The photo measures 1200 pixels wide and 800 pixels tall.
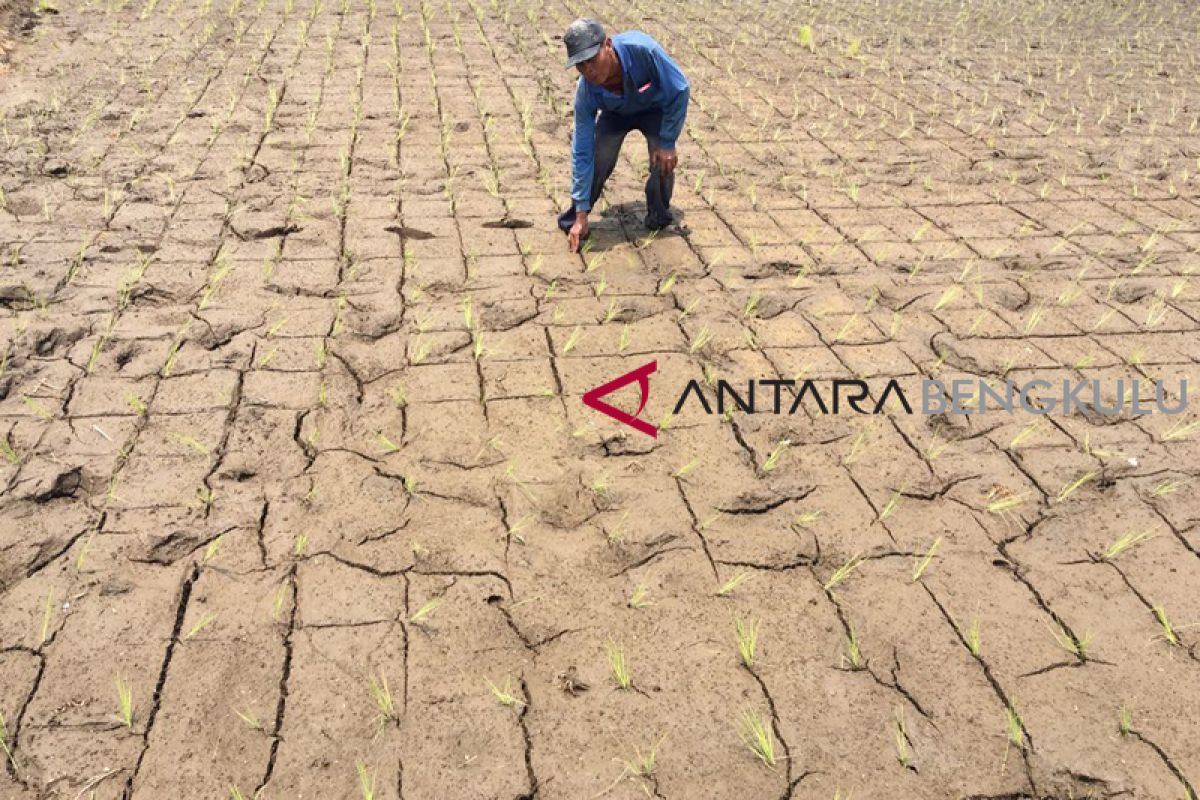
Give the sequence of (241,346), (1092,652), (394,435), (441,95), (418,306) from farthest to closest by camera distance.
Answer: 1. (441,95)
2. (418,306)
3. (241,346)
4. (394,435)
5. (1092,652)

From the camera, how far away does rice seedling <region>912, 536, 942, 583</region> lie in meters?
2.50

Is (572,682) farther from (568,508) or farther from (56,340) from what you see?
(56,340)

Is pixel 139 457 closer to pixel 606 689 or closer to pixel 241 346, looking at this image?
pixel 241 346

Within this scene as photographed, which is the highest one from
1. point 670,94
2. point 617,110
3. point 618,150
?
point 670,94

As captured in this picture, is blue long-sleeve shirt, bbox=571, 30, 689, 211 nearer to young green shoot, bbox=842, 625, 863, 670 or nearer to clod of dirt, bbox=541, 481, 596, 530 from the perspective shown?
clod of dirt, bbox=541, 481, 596, 530

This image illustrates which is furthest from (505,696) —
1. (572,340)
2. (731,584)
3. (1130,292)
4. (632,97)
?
(1130,292)

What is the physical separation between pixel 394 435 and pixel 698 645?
4.24 feet

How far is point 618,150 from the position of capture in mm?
4473

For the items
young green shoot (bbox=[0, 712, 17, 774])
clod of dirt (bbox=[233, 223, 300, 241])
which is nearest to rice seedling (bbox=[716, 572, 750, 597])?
young green shoot (bbox=[0, 712, 17, 774])

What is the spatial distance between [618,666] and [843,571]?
2.32 feet

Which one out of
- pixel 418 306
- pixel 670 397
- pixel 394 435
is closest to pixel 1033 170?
pixel 670 397

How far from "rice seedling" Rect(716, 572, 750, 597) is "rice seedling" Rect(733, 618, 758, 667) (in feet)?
0.32

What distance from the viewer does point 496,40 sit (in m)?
8.28

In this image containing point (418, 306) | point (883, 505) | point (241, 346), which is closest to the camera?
point (883, 505)
